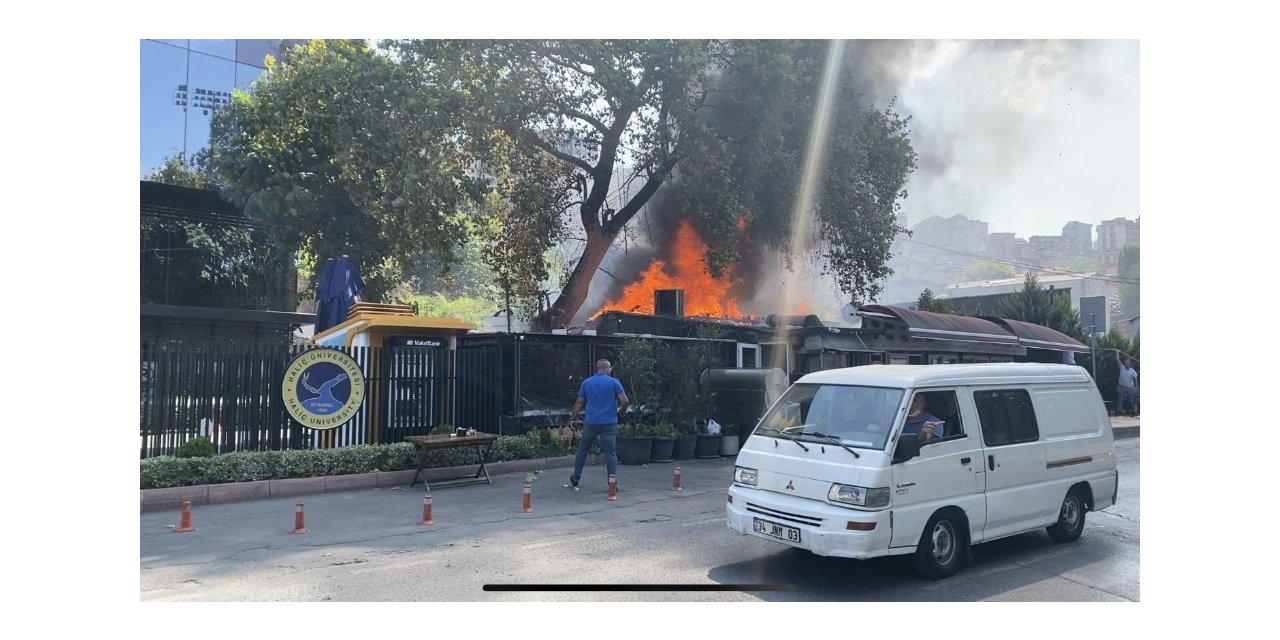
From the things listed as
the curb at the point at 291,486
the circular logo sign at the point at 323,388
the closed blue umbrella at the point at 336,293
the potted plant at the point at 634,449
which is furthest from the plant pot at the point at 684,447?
the closed blue umbrella at the point at 336,293

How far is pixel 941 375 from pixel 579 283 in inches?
449

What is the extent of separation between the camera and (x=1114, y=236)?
823 centimetres

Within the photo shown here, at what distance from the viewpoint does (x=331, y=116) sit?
47.3ft

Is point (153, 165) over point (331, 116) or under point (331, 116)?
under

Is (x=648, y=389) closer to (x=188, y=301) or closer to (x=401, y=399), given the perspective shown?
(x=401, y=399)

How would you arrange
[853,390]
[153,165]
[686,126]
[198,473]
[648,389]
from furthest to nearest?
[686,126], [648,389], [153,165], [198,473], [853,390]

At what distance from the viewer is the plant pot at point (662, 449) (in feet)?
41.2

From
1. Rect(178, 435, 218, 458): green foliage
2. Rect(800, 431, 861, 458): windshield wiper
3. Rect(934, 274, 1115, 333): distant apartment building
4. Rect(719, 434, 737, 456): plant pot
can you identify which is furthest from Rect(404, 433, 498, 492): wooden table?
Rect(934, 274, 1115, 333): distant apartment building

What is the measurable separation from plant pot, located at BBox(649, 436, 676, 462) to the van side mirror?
6.56 m

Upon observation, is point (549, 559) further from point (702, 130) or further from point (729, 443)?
point (702, 130)

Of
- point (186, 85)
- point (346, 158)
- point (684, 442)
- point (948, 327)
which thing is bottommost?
point (684, 442)

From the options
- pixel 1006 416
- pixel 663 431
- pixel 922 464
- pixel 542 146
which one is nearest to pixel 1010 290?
pixel 1006 416
